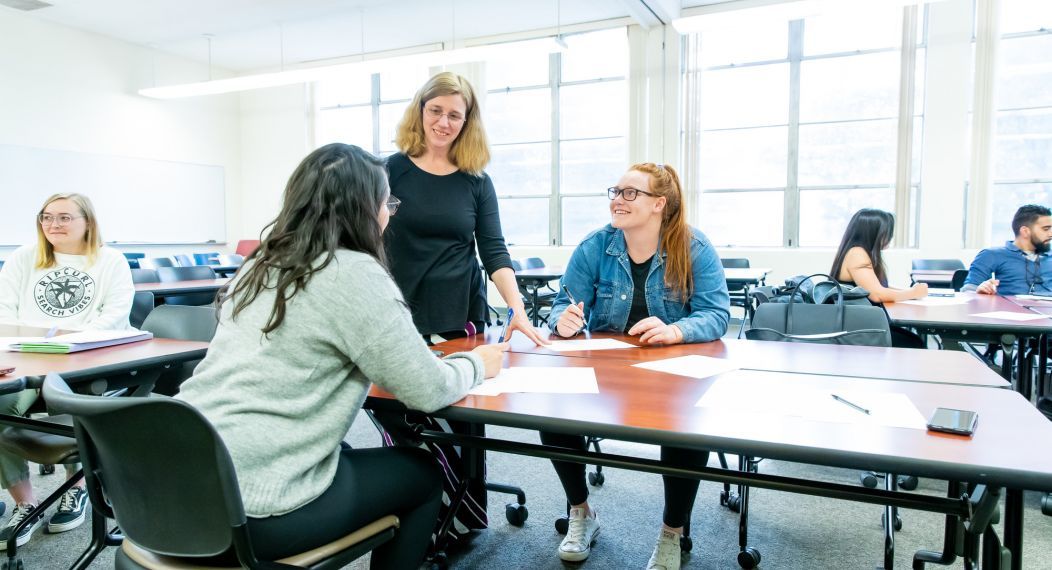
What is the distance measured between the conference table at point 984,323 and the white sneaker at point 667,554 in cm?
137

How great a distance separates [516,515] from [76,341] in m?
1.45

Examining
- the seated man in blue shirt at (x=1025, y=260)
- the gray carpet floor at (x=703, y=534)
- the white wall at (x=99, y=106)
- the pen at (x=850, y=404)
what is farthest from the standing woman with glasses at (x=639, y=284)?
the white wall at (x=99, y=106)

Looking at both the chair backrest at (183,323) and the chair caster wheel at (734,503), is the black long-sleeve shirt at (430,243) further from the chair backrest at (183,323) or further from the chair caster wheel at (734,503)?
the chair caster wheel at (734,503)

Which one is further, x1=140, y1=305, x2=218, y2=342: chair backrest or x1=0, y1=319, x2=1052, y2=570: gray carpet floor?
x1=140, y1=305, x2=218, y2=342: chair backrest

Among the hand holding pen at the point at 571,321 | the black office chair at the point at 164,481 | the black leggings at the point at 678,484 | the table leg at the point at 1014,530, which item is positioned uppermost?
the hand holding pen at the point at 571,321

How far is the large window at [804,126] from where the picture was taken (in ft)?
21.5

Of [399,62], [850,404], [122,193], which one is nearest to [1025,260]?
[850,404]

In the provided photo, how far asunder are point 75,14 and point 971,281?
878cm

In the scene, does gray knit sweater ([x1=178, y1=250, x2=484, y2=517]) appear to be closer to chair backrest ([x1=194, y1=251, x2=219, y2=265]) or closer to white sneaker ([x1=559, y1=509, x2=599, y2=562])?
white sneaker ([x1=559, y1=509, x2=599, y2=562])

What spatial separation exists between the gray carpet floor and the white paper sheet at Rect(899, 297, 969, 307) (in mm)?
866

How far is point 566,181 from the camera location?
8023 mm

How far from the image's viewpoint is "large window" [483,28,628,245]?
7730mm

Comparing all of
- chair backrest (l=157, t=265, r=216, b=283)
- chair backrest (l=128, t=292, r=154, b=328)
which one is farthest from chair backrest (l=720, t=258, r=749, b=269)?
chair backrest (l=128, t=292, r=154, b=328)

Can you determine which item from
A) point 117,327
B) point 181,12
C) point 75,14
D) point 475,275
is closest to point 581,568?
point 475,275
